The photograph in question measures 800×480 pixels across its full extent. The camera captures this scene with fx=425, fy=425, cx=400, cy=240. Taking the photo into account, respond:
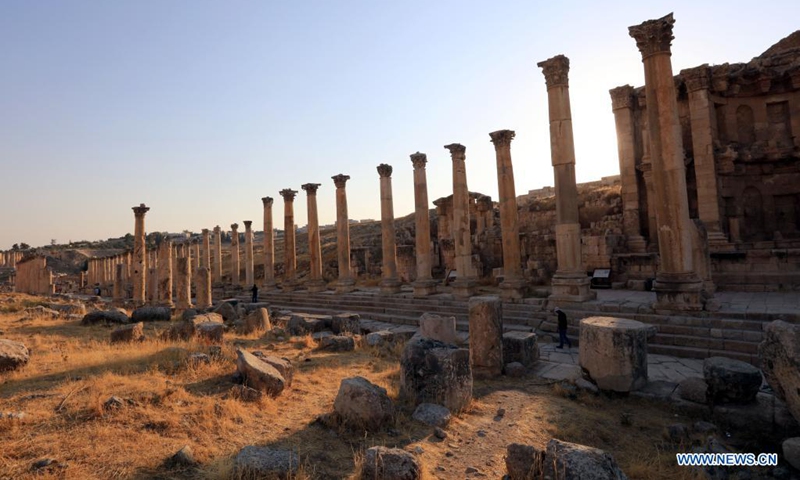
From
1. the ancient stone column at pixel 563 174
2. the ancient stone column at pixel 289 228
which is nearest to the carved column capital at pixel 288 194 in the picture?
the ancient stone column at pixel 289 228

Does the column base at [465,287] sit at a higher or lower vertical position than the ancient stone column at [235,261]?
lower

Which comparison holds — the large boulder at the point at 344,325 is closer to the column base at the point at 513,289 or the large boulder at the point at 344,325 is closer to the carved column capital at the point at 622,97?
the column base at the point at 513,289

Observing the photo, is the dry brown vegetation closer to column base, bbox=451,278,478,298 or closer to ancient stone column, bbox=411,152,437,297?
column base, bbox=451,278,478,298

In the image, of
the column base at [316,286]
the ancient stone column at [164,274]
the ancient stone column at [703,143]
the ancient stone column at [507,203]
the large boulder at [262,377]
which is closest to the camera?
the large boulder at [262,377]

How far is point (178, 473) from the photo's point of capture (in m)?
4.18

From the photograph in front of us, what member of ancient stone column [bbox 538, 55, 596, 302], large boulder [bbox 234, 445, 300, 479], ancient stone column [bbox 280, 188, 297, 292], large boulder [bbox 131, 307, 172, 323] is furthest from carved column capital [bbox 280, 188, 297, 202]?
large boulder [bbox 234, 445, 300, 479]

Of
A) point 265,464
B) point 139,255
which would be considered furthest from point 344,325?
point 139,255

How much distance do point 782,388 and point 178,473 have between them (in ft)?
23.7

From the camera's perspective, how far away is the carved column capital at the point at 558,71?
46.5 ft

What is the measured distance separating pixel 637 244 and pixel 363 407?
758 inches

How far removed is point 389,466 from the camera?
13.4ft

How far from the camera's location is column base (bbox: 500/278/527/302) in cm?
1510

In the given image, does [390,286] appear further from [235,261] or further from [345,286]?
[235,261]

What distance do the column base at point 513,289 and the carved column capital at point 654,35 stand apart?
312 inches
